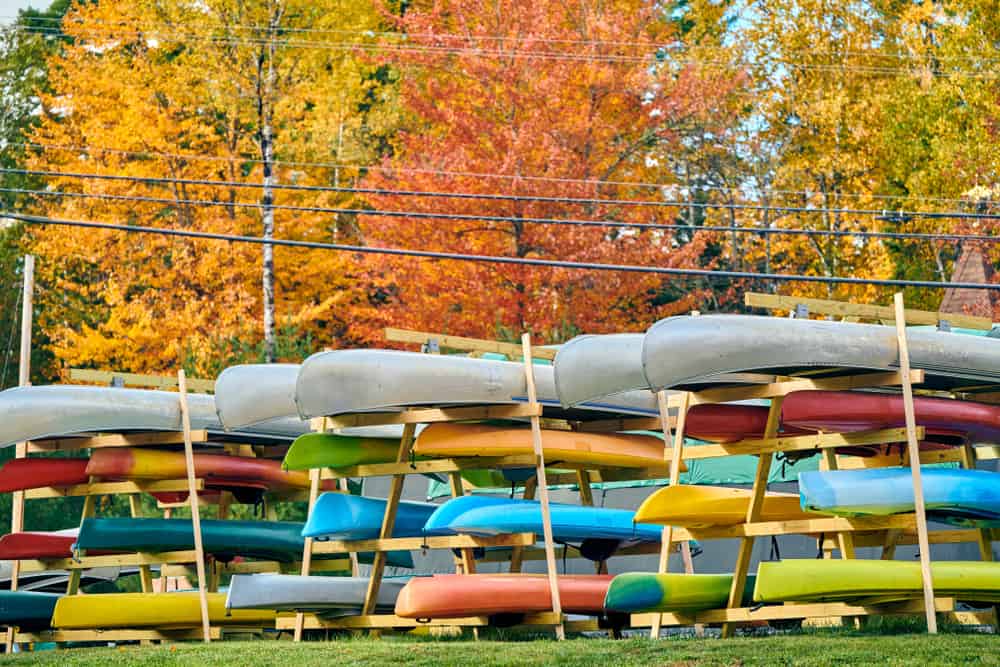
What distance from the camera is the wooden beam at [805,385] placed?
9.77 m

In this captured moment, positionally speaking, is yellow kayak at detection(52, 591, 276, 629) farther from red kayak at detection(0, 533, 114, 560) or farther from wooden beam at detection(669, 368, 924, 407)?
wooden beam at detection(669, 368, 924, 407)

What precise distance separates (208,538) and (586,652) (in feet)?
18.5

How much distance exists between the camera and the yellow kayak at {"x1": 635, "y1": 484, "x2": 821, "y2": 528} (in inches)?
399

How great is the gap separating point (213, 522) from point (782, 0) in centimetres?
1903

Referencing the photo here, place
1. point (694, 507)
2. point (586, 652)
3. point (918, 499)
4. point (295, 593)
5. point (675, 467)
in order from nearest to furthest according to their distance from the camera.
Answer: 1. point (586, 652)
2. point (918, 499)
3. point (694, 507)
4. point (675, 467)
5. point (295, 593)

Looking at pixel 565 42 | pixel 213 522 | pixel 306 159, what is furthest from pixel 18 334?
pixel 213 522

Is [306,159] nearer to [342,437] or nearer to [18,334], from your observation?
[18,334]

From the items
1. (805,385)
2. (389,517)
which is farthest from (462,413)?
(805,385)

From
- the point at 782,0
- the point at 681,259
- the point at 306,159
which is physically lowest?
the point at 681,259

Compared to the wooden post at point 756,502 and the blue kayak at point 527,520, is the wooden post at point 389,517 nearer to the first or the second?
the blue kayak at point 527,520

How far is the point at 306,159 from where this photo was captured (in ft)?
104

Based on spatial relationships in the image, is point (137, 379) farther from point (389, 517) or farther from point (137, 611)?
point (389, 517)

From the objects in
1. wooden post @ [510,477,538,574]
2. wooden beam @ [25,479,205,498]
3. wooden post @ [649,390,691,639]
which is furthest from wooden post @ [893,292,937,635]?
wooden beam @ [25,479,205,498]

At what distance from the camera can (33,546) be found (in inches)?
551
